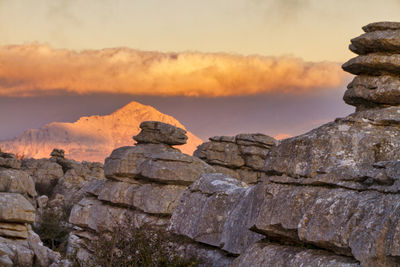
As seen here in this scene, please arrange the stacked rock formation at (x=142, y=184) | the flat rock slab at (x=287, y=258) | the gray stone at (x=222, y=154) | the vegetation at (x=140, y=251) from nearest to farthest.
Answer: the flat rock slab at (x=287, y=258), the vegetation at (x=140, y=251), the stacked rock formation at (x=142, y=184), the gray stone at (x=222, y=154)

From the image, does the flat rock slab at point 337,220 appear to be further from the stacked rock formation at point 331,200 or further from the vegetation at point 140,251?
the vegetation at point 140,251

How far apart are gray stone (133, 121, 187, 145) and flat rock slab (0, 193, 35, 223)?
8.16 m

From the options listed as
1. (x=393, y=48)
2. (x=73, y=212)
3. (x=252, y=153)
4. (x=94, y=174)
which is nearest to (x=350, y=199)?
(x=393, y=48)

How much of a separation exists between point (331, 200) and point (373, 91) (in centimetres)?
559

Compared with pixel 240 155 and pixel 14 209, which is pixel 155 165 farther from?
pixel 240 155

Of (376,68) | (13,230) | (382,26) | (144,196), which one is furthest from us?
(144,196)

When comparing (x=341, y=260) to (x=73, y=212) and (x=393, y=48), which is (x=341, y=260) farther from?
(x=73, y=212)

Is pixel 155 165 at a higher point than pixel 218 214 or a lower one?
higher

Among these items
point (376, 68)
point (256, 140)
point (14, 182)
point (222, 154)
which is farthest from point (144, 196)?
point (256, 140)

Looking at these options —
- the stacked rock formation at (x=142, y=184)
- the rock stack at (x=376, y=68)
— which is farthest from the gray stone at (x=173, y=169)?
the rock stack at (x=376, y=68)

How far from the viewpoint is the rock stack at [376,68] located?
1254 cm

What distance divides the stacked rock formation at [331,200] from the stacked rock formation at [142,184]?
50.9 ft

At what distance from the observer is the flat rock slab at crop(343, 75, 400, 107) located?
1241cm

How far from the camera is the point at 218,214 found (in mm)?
12625
